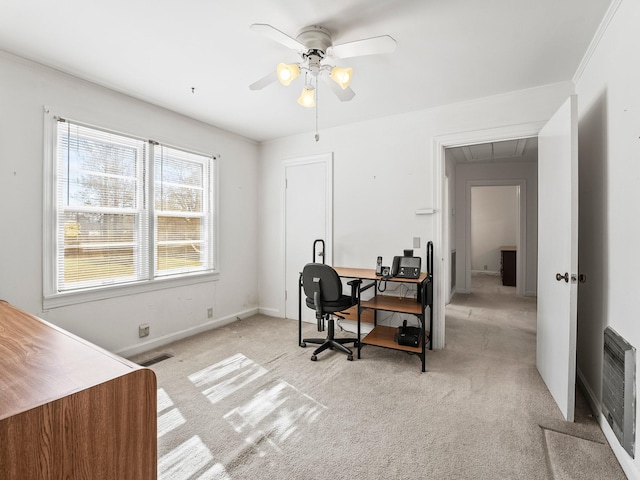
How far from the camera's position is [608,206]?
6.21 ft

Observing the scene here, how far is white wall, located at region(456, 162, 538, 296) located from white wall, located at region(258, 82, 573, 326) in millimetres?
2857

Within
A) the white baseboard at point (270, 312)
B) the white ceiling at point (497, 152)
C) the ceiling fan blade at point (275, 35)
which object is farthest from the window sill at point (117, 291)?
the white ceiling at point (497, 152)

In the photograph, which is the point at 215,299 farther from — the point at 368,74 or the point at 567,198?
the point at 567,198

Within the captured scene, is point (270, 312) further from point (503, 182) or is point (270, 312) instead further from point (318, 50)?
point (503, 182)

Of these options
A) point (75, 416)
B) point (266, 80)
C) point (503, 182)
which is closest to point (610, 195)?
point (266, 80)

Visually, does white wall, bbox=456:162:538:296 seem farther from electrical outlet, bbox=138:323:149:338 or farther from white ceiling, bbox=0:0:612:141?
electrical outlet, bbox=138:323:149:338

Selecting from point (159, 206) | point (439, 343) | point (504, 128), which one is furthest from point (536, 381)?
point (159, 206)

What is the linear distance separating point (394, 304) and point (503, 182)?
432 cm

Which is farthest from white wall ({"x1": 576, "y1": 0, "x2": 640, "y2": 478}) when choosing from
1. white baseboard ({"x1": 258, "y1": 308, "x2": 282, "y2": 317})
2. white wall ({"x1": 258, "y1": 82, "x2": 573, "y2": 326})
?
white baseboard ({"x1": 258, "y1": 308, "x2": 282, "y2": 317})

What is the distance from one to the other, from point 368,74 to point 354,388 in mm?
2521

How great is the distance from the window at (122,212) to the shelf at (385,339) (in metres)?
2.08

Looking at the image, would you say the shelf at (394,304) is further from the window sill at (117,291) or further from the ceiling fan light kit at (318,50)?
the window sill at (117,291)

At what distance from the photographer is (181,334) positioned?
3492 millimetres

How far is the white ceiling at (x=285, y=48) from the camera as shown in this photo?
182 centimetres
